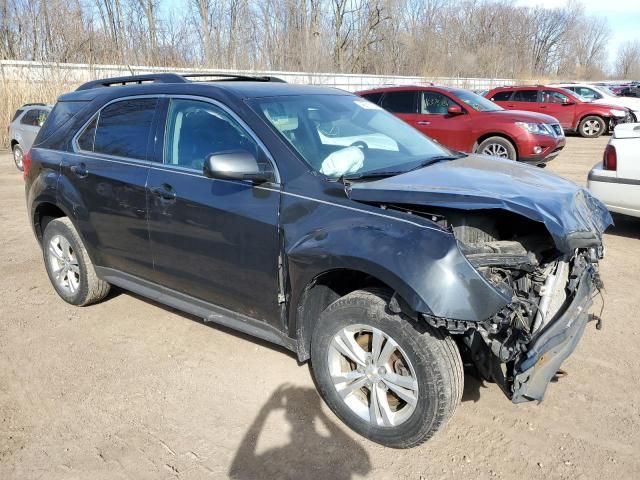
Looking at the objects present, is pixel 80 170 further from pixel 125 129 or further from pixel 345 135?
pixel 345 135

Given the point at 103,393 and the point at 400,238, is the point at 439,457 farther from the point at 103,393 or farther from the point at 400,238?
the point at 103,393

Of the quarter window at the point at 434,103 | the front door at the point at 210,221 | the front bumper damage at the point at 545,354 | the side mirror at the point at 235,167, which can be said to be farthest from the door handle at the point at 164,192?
the quarter window at the point at 434,103

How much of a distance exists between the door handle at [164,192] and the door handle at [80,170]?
0.88m

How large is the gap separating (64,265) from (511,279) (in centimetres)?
375

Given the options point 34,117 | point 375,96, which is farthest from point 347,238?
point 34,117

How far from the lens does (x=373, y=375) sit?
9.23 ft

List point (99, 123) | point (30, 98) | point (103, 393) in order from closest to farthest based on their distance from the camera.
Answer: point (103, 393) < point (99, 123) < point (30, 98)

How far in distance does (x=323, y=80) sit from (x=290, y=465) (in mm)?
26903

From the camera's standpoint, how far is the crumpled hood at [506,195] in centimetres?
257

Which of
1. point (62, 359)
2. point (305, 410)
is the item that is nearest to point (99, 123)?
point (62, 359)

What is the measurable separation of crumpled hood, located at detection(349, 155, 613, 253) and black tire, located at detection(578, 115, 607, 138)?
1665cm

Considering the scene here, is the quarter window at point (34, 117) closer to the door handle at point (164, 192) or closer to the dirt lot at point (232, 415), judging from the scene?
the dirt lot at point (232, 415)

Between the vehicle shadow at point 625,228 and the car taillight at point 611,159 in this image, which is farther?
the vehicle shadow at point 625,228

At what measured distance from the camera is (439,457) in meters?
2.75
